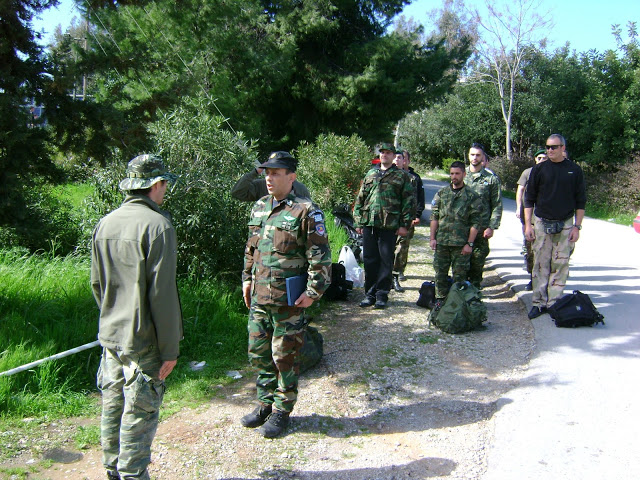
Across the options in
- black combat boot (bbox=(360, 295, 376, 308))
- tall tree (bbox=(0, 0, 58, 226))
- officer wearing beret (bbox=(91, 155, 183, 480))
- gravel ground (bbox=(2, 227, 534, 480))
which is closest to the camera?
officer wearing beret (bbox=(91, 155, 183, 480))

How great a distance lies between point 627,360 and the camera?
537cm

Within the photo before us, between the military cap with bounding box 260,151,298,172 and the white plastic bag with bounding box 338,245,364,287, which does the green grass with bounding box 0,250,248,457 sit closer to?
the military cap with bounding box 260,151,298,172

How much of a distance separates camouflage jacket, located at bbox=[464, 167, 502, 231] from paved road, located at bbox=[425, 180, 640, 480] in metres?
1.19

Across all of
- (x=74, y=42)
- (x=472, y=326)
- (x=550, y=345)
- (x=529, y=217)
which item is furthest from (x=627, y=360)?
(x=74, y=42)

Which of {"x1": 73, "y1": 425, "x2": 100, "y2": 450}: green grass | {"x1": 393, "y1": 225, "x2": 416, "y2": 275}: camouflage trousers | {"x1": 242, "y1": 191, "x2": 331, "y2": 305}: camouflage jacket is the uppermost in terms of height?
{"x1": 242, "y1": 191, "x2": 331, "y2": 305}: camouflage jacket

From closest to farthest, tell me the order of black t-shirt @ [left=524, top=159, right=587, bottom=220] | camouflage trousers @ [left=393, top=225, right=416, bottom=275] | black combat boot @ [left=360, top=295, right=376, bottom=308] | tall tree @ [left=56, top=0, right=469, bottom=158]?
black t-shirt @ [left=524, top=159, right=587, bottom=220] → black combat boot @ [left=360, top=295, right=376, bottom=308] → camouflage trousers @ [left=393, top=225, right=416, bottom=275] → tall tree @ [left=56, top=0, right=469, bottom=158]

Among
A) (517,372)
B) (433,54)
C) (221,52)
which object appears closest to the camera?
(517,372)

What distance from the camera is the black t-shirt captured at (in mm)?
6418

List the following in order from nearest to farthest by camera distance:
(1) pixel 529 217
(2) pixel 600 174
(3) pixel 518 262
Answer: (1) pixel 529 217 < (3) pixel 518 262 < (2) pixel 600 174

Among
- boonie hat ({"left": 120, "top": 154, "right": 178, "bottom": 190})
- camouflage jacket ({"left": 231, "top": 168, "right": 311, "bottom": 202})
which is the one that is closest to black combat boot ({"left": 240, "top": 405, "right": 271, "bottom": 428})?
boonie hat ({"left": 120, "top": 154, "right": 178, "bottom": 190})

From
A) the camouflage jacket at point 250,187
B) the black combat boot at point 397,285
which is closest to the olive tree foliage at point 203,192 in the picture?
the camouflage jacket at point 250,187

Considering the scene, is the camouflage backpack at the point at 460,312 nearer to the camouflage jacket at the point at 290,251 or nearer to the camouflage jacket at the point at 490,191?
the camouflage jacket at the point at 490,191

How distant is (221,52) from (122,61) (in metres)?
7.44

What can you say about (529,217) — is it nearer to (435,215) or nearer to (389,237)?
(435,215)
